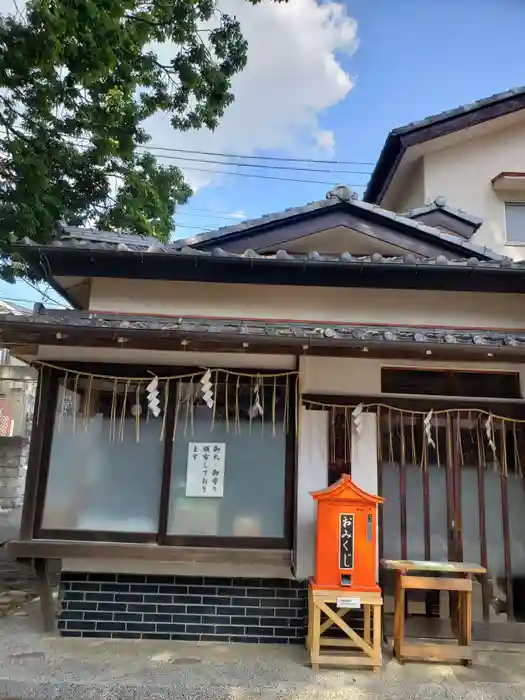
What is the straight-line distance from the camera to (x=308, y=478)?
5.92 metres

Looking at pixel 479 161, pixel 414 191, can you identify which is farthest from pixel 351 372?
pixel 479 161

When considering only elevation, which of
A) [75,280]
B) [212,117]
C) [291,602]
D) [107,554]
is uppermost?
[212,117]

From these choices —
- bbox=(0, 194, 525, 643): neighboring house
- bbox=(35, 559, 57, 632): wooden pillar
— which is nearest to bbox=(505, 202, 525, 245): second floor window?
bbox=(0, 194, 525, 643): neighboring house

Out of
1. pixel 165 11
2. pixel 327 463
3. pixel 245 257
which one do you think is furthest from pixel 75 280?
pixel 165 11

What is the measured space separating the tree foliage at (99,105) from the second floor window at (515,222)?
19.8 feet

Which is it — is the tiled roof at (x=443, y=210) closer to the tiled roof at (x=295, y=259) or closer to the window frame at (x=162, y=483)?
the tiled roof at (x=295, y=259)

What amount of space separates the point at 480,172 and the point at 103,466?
8.82 metres

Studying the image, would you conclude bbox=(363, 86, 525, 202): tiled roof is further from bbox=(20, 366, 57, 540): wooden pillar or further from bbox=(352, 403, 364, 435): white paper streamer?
bbox=(20, 366, 57, 540): wooden pillar

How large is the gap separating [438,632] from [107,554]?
3.81 metres

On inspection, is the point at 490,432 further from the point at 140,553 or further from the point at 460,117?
the point at 460,117

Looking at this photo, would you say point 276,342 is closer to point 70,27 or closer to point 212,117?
point 70,27

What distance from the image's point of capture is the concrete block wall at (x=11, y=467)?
16859mm

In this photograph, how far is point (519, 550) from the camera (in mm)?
6250

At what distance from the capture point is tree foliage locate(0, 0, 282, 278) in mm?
7508
